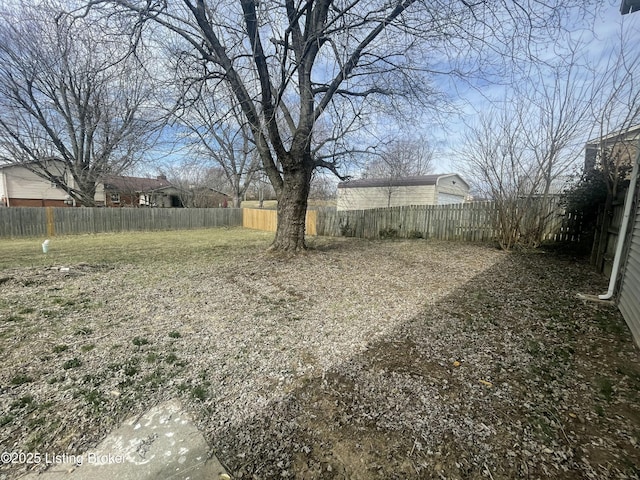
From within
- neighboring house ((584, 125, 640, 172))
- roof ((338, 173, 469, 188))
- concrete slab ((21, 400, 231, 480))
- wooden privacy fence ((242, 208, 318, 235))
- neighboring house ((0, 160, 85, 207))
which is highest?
roof ((338, 173, 469, 188))

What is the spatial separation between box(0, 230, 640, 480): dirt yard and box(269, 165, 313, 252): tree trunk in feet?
8.09

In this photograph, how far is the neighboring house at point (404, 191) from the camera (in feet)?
56.1

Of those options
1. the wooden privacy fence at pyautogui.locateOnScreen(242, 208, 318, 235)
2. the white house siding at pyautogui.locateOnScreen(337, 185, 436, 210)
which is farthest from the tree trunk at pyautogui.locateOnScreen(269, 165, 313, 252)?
the white house siding at pyautogui.locateOnScreen(337, 185, 436, 210)

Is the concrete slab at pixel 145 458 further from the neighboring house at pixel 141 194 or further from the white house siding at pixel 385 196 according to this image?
the neighboring house at pixel 141 194

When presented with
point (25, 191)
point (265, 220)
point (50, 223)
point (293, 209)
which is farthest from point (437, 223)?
point (25, 191)

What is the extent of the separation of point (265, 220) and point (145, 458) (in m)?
16.5

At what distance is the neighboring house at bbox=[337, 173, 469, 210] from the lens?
1711 centimetres

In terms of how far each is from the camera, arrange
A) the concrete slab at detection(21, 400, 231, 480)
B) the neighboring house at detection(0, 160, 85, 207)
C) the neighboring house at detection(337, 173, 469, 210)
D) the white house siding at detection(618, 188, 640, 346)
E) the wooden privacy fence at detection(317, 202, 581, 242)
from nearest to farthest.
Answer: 1. the concrete slab at detection(21, 400, 231, 480)
2. the white house siding at detection(618, 188, 640, 346)
3. the wooden privacy fence at detection(317, 202, 581, 242)
4. the neighboring house at detection(337, 173, 469, 210)
5. the neighboring house at detection(0, 160, 85, 207)

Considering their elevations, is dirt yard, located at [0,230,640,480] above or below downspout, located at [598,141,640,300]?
below

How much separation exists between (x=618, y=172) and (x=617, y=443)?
6012 mm

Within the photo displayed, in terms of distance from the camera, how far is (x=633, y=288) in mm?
2980

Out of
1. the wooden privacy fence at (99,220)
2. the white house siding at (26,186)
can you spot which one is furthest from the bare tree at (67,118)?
the white house siding at (26,186)

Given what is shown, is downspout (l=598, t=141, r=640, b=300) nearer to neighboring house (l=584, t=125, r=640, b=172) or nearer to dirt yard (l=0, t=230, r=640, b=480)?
dirt yard (l=0, t=230, r=640, b=480)

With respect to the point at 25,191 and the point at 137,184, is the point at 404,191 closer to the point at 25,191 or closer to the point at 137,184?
the point at 137,184
